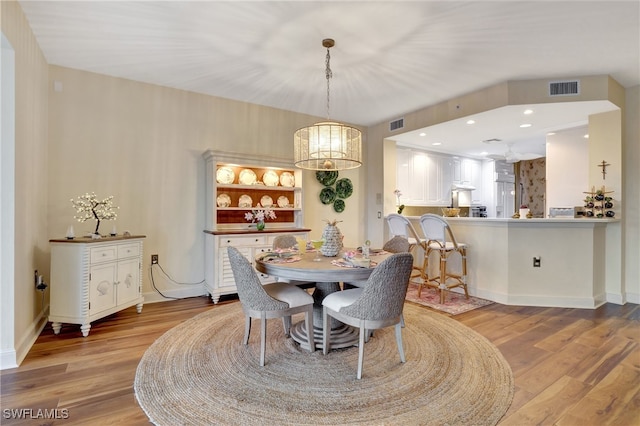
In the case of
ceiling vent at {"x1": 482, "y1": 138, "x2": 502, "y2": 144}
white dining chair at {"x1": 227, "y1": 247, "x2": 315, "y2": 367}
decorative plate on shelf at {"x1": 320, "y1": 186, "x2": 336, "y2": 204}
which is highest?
ceiling vent at {"x1": 482, "y1": 138, "x2": 502, "y2": 144}

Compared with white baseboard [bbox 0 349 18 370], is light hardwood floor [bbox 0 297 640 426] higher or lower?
lower

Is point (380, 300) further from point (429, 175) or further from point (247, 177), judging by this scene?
point (429, 175)

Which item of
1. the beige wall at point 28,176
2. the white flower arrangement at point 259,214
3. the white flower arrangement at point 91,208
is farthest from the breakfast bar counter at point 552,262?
the beige wall at point 28,176

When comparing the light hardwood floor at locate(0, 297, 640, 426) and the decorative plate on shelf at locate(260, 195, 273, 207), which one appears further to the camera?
Answer: the decorative plate on shelf at locate(260, 195, 273, 207)

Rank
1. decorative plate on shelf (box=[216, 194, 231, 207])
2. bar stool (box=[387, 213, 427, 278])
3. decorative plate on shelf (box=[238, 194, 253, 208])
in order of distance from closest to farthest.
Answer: bar stool (box=[387, 213, 427, 278]) < decorative plate on shelf (box=[216, 194, 231, 207]) < decorative plate on shelf (box=[238, 194, 253, 208])

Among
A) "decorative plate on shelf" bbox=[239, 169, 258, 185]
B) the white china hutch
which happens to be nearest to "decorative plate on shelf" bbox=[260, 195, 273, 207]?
the white china hutch

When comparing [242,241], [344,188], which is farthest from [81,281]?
[344,188]

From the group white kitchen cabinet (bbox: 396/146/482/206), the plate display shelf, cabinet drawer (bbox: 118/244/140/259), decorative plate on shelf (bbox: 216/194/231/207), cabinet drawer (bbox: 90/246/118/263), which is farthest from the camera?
white kitchen cabinet (bbox: 396/146/482/206)

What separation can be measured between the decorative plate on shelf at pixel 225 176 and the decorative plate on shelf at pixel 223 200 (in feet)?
0.68

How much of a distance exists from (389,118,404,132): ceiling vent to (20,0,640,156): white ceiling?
963 millimetres

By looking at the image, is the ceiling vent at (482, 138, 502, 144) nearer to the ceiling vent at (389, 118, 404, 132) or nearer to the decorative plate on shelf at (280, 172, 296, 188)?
the ceiling vent at (389, 118, 404, 132)

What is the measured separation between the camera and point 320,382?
204 cm

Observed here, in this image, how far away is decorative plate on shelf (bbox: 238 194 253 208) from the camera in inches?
172

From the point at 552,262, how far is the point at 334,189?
10.5ft
